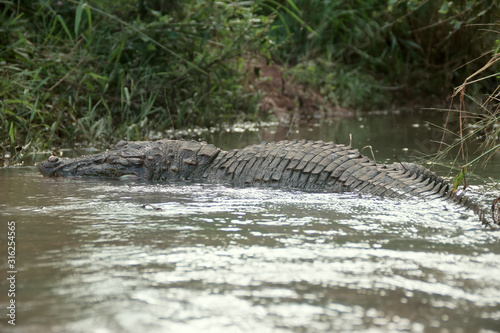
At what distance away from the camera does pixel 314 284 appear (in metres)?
2.69

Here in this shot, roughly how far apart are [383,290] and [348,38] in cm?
1329

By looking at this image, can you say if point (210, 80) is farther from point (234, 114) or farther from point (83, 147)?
→ point (83, 147)

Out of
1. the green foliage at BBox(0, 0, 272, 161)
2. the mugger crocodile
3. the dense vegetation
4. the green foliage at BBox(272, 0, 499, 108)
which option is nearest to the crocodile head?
the mugger crocodile

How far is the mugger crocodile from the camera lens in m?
4.89

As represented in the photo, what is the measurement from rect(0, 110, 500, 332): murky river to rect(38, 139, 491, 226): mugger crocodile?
28cm

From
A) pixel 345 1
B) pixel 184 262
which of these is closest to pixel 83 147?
pixel 184 262

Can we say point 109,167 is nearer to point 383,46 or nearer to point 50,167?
point 50,167

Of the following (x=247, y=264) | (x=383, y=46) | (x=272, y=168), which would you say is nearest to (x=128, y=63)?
(x=272, y=168)

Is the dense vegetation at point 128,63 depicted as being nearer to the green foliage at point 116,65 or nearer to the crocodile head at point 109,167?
the green foliage at point 116,65

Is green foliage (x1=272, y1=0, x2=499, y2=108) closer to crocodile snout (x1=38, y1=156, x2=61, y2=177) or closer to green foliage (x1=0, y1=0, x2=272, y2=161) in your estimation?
green foliage (x1=0, y1=0, x2=272, y2=161)

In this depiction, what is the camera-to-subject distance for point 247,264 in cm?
297

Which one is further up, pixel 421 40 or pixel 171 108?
pixel 421 40

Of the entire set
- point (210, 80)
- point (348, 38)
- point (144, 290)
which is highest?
point (348, 38)

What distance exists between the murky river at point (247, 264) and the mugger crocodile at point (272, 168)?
0.93 ft
